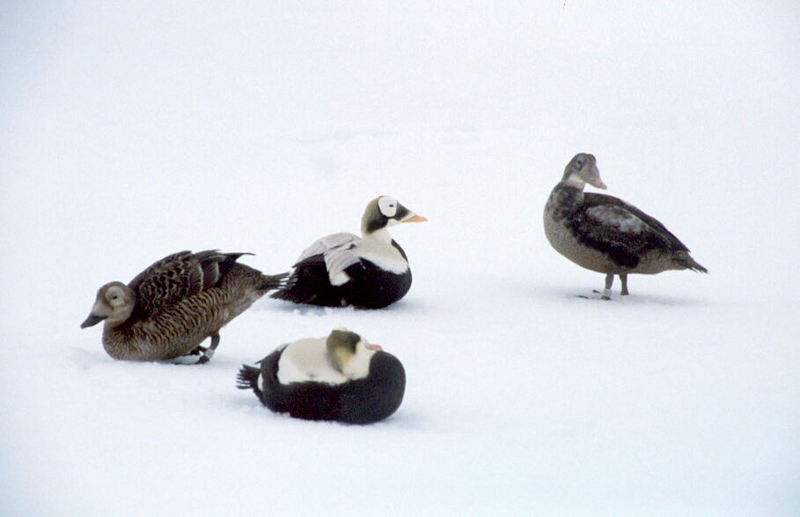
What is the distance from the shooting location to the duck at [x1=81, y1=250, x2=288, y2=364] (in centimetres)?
424

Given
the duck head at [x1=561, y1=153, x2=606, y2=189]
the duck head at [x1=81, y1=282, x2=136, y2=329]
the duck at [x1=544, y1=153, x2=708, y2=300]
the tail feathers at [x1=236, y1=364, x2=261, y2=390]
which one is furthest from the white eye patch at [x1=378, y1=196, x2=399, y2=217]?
the tail feathers at [x1=236, y1=364, x2=261, y2=390]

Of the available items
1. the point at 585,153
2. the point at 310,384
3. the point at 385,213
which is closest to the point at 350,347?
the point at 310,384

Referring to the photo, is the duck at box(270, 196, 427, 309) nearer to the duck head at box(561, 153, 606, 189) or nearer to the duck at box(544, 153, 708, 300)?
the duck at box(544, 153, 708, 300)

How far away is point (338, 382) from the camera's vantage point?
3490mm

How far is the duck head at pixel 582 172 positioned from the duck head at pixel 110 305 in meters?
2.97

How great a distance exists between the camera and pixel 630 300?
593 centimetres

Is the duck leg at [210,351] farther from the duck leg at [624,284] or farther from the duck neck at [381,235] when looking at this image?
the duck leg at [624,284]

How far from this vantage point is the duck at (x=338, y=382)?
349cm

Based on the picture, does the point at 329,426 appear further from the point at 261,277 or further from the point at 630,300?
the point at 630,300

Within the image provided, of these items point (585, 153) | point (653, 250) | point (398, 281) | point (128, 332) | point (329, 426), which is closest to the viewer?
point (329, 426)

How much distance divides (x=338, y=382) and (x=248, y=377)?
0.43 m

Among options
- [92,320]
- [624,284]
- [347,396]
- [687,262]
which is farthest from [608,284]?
[92,320]

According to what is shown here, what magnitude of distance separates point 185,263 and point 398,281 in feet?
4.74

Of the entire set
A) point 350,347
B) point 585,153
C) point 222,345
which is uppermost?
point 585,153
